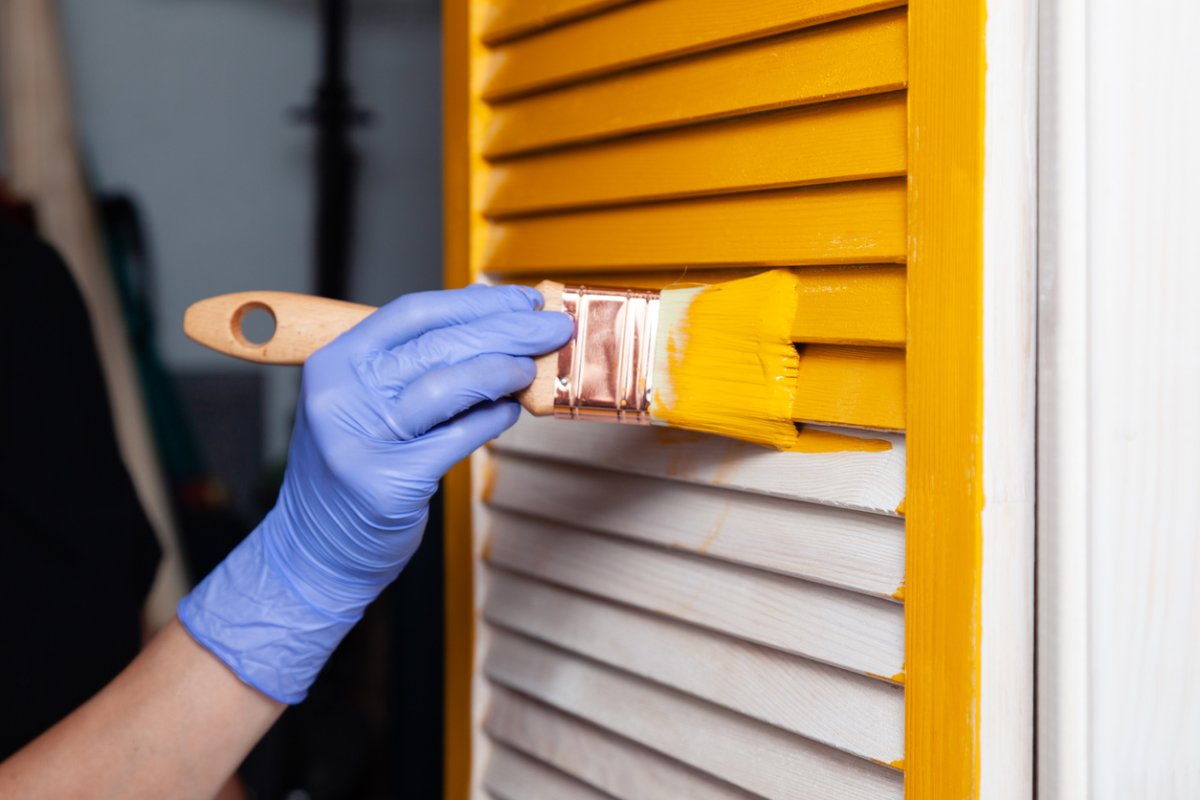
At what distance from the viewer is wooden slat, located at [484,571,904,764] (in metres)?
0.89

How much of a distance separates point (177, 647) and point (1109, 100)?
3.14ft

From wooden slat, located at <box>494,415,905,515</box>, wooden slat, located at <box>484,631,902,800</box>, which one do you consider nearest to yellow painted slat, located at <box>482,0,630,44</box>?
wooden slat, located at <box>494,415,905,515</box>

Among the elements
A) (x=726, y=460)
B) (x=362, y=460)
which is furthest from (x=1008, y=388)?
(x=362, y=460)

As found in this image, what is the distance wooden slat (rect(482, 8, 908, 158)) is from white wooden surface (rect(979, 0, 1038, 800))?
0.08 metres

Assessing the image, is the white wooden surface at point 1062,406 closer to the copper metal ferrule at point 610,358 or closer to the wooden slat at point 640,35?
the wooden slat at point 640,35

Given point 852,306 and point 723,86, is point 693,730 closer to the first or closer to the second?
point 852,306

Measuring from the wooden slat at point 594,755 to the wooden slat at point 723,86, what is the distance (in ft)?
2.07

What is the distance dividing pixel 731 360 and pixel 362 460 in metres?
0.35

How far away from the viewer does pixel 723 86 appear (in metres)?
0.99

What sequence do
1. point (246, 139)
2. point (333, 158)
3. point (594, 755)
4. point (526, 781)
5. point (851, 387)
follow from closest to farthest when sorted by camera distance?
point (851, 387), point (594, 755), point (526, 781), point (333, 158), point (246, 139)

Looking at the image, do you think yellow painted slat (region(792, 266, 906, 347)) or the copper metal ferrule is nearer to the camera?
yellow painted slat (region(792, 266, 906, 347))

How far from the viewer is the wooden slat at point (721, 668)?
0.89 meters

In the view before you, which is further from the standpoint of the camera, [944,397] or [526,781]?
[526,781]

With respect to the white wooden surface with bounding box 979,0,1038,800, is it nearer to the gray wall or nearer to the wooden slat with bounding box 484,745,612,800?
the wooden slat with bounding box 484,745,612,800
